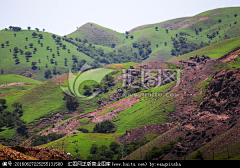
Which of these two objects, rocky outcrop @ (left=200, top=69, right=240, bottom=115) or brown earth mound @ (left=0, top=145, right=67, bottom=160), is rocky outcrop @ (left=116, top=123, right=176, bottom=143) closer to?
rocky outcrop @ (left=200, top=69, right=240, bottom=115)

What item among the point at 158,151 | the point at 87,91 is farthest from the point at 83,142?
the point at 87,91

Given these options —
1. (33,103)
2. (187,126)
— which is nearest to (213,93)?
(187,126)

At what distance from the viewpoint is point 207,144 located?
40.6 meters

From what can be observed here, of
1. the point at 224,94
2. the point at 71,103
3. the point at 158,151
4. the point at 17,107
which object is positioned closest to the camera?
the point at 158,151

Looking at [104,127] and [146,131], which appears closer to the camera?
[146,131]

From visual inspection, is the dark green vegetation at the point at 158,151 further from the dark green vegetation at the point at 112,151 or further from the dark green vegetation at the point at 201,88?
the dark green vegetation at the point at 201,88

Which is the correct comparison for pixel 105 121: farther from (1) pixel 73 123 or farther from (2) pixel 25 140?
(2) pixel 25 140

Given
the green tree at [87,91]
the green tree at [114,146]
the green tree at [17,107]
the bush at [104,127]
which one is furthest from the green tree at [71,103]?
the green tree at [114,146]

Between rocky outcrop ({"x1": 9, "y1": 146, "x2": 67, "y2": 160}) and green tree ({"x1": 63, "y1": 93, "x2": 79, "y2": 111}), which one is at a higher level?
rocky outcrop ({"x1": 9, "y1": 146, "x2": 67, "y2": 160})

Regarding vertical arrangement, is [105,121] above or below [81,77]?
below

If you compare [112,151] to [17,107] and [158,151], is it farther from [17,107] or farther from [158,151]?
[17,107]

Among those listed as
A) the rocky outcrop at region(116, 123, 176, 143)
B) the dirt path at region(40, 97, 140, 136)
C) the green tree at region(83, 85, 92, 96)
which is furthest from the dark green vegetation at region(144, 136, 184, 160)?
the green tree at region(83, 85, 92, 96)

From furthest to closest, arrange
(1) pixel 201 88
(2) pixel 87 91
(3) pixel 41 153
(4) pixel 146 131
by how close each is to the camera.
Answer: (2) pixel 87 91
(1) pixel 201 88
(4) pixel 146 131
(3) pixel 41 153

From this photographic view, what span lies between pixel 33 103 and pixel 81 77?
111 feet
